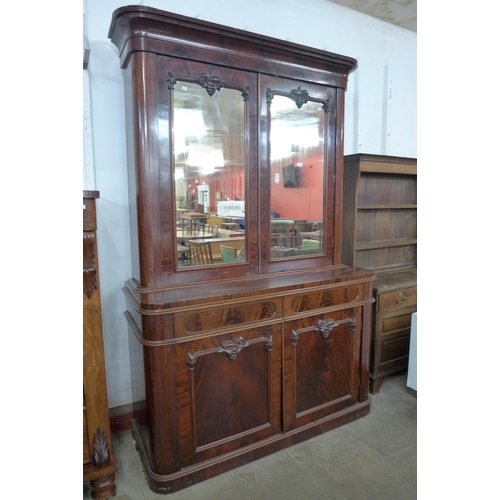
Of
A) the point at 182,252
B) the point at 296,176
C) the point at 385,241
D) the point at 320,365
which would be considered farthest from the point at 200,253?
the point at 385,241

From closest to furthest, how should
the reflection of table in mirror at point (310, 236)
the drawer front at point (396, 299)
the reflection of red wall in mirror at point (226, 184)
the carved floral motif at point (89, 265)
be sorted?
the carved floral motif at point (89, 265)
the reflection of red wall in mirror at point (226, 184)
the reflection of table in mirror at point (310, 236)
the drawer front at point (396, 299)

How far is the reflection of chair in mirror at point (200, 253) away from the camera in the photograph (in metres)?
1.72

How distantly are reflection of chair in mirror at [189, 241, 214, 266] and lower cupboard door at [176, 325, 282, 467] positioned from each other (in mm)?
395

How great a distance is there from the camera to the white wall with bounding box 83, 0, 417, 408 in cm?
190

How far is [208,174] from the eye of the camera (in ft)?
5.72

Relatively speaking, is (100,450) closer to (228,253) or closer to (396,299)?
(228,253)

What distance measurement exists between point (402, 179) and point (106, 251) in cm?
246

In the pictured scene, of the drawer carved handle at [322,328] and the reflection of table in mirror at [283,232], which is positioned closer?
the drawer carved handle at [322,328]

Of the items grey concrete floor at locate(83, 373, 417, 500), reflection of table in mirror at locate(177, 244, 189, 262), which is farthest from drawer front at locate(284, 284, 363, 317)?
grey concrete floor at locate(83, 373, 417, 500)

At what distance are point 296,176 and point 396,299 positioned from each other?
121 centimetres

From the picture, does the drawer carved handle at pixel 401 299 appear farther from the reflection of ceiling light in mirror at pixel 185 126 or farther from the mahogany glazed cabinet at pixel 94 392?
the mahogany glazed cabinet at pixel 94 392

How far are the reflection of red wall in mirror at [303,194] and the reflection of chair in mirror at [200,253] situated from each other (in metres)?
0.44

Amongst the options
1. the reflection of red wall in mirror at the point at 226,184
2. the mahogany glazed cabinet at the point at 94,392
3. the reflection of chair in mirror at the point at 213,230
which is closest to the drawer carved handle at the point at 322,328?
the reflection of chair in mirror at the point at 213,230
